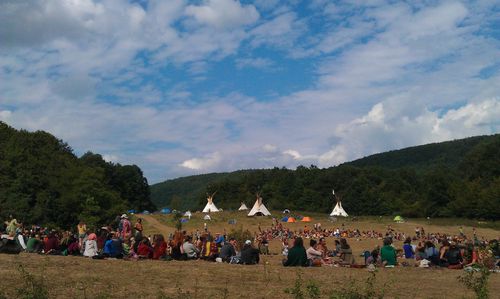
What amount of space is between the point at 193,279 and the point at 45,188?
41096 mm

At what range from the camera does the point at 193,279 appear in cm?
1135

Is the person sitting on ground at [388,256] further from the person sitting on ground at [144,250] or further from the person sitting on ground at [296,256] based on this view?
the person sitting on ground at [144,250]

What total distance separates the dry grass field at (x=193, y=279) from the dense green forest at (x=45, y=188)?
30.2 meters

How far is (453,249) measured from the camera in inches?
619

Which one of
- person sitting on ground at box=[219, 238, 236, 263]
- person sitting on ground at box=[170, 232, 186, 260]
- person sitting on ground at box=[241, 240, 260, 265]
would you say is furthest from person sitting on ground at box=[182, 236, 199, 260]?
person sitting on ground at box=[241, 240, 260, 265]

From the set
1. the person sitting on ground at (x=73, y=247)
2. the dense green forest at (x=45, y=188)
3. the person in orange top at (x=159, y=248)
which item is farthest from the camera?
the dense green forest at (x=45, y=188)

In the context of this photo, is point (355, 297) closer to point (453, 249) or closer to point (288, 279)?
point (288, 279)

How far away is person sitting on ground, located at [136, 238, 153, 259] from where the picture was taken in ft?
51.0

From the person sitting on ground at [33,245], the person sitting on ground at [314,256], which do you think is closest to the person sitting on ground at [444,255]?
the person sitting on ground at [314,256]

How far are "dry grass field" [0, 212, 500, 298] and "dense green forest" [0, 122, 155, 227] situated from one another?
3024cm

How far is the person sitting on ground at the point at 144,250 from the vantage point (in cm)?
1554

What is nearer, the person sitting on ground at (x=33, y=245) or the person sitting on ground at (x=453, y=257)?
the person sitting on ground at (x=453, y=257)

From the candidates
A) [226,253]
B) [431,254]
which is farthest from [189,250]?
[431,254]

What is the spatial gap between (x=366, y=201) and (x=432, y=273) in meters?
85.2
